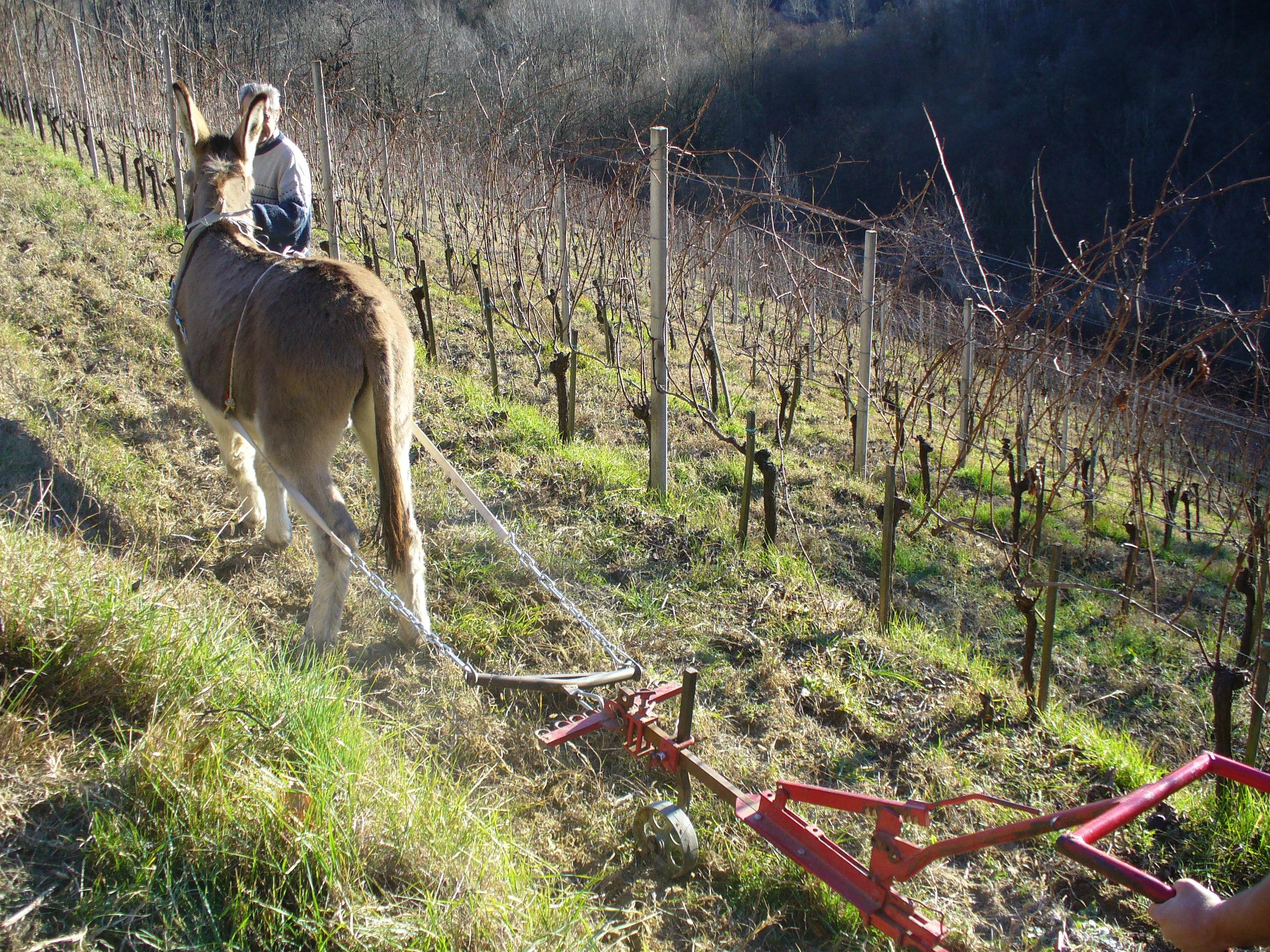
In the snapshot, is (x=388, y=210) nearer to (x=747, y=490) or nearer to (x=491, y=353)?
(x=491, y=353)

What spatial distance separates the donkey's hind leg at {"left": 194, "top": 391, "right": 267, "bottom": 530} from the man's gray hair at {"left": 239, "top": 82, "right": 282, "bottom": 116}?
1696 millimetres

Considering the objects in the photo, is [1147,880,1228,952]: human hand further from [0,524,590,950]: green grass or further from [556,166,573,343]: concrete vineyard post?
[556,166,573,343]: concrete vineyard post

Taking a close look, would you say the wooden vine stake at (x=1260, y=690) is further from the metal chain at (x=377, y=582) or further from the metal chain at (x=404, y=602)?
the metal chain at (x=377, y=582)

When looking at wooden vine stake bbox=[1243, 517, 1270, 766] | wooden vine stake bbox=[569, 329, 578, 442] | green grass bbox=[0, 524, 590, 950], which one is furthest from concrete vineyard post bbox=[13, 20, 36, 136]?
wooden vine stake bbox=[1243, 517, 1270, 766]

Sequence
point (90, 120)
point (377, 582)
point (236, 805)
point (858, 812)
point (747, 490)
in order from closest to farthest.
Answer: point (236, 805) < point (858, 812) < point (377, 582) < point (747, 490) < point (90, 120)

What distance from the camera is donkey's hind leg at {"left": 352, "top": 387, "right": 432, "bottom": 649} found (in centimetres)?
351

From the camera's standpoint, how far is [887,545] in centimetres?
425

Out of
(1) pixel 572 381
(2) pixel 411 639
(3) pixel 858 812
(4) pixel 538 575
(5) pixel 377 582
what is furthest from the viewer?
(1) pixel 572 381

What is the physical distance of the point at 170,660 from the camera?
8.00 feet

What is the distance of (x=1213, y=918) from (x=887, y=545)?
2836 mm

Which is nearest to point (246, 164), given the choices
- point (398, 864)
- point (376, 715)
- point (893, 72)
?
point (376, 715)

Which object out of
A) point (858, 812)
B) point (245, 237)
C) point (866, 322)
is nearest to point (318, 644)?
point (245, 237)

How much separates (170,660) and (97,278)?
6.60 metres

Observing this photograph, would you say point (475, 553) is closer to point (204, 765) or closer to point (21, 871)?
point (204, 765)
